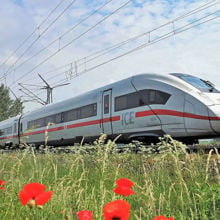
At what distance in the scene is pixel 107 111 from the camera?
12.2m

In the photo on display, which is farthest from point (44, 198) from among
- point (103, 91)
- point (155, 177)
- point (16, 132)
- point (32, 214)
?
point (16, 132)

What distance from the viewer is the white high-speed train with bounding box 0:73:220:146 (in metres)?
9.03

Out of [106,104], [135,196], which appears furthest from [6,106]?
[135,196]

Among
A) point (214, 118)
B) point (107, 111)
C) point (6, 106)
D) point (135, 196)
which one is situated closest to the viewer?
point (135, 196)

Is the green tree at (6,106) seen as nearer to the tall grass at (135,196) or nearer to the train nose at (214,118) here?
the train nose at (214,118)

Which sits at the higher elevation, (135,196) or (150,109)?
(150,109)

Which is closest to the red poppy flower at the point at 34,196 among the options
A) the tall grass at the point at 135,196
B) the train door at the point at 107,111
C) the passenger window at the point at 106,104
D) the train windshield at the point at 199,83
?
the tall grass at the point at 135,196

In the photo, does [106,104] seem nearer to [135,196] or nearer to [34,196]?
[135,196]

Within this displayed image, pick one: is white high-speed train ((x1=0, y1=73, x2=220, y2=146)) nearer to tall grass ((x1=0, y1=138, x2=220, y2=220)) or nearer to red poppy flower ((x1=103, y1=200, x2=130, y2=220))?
tall grass ((x1=0, y1=138, x2=220, y2=220))

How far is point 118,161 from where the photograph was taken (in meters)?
5.10

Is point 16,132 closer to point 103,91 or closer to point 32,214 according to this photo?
point 103,91

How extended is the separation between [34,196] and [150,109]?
8.90 m

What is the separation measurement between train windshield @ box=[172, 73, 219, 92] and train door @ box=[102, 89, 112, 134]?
9.36 feet

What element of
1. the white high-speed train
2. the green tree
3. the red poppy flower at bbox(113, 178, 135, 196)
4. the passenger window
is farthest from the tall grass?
the green tree
